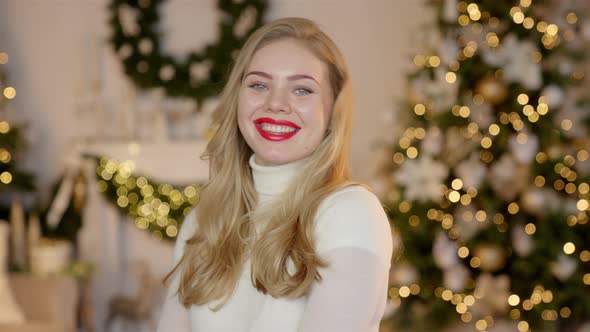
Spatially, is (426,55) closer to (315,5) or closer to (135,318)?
(315,5)

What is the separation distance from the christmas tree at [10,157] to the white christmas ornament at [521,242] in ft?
9.43

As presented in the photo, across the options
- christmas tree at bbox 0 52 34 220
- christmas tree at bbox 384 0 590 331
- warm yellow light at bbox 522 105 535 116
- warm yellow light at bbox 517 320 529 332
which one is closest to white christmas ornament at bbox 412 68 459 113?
christmas tree at bbox 384 0 590 331

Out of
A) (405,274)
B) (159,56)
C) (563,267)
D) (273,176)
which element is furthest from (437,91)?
(273,176)

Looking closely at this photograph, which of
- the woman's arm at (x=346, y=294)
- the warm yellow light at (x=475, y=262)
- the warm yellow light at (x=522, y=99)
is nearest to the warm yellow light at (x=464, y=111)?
the warm yellow light at (x=522, y=99)

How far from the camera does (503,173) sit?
4098 millimetres

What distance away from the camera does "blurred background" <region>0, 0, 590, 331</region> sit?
13.5 ft

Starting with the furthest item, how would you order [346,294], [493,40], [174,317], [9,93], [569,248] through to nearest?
[9,93] < [493,40] < [569,248] < [174,317] < [346,294]

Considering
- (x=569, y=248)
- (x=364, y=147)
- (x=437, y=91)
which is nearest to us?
(x=569, y=248)

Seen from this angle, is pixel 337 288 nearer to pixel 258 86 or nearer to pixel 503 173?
pixel 258 86

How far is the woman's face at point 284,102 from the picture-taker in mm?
1458

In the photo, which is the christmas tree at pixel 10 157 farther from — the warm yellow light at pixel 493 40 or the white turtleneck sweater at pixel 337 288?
the white turtleneck sweater at pixel 337 288

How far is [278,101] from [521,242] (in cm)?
291

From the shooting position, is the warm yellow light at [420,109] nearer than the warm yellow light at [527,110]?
No

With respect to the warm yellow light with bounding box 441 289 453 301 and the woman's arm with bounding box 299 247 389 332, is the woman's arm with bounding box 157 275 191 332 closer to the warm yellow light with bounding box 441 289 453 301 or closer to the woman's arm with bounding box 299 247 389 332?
the woman's arm with bounding box 299 247 389 332
